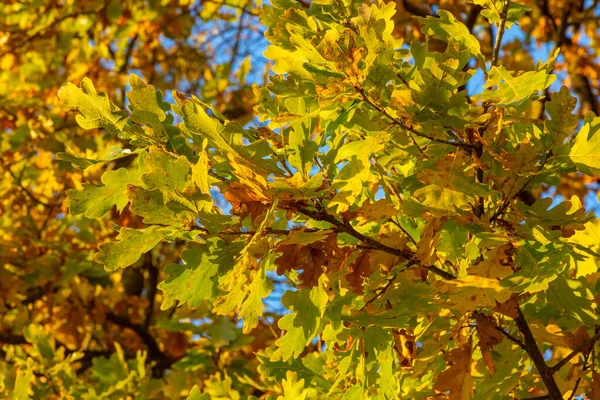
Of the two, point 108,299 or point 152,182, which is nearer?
point 152,182

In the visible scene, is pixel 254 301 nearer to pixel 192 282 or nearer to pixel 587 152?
pixel 192 282

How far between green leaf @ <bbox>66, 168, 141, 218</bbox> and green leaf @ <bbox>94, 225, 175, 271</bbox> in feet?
0.60

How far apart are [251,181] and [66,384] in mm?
1900

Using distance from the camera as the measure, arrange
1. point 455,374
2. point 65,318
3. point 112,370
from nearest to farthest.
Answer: point 455,374 < point 112,370 < point 65,318

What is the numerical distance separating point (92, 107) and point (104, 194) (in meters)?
0.18

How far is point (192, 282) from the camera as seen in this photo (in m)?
1.36

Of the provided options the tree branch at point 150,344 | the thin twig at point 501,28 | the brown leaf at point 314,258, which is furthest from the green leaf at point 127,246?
the tree branch at point 150,344

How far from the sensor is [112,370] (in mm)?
2938

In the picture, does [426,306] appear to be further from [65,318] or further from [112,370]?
[65,318]

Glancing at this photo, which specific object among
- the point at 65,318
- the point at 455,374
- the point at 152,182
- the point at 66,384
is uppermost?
the point at 65,318

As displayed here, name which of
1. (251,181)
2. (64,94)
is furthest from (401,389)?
(64,94)

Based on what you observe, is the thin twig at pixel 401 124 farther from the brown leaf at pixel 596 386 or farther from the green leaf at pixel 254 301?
the brown leaf at pixel 596 386

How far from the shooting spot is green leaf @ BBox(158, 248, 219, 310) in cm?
135

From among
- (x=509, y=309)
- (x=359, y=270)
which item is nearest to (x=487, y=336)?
(x=509, y=309)
